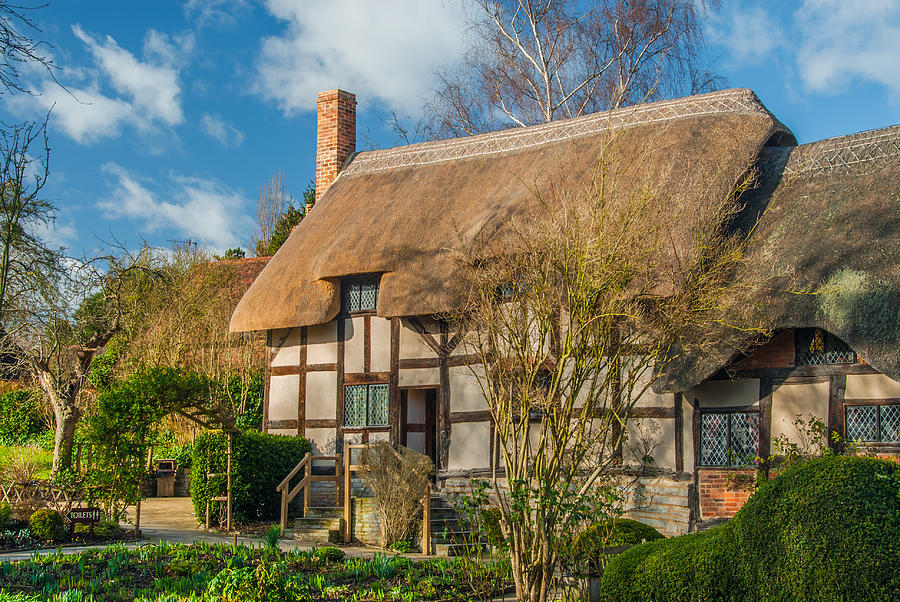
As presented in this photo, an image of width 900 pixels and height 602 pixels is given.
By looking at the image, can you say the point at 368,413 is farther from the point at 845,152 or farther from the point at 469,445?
the point at 845,152

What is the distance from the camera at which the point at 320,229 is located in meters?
14.7

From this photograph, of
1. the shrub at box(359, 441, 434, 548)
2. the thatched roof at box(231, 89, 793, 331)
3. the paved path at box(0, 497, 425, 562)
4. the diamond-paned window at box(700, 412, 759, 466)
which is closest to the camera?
the paved path at box(0, 497, 425, 562)

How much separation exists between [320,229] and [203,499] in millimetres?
4743

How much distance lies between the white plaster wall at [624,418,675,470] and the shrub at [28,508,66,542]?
6.74 meters

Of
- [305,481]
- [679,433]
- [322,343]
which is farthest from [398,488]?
[322,343]

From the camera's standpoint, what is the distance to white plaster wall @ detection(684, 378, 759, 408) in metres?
9.99

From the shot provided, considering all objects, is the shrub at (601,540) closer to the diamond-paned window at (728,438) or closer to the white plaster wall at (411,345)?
the diamond-paned window at (728,438)

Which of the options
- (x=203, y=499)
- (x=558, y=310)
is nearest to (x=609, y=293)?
(x=558, y=310)

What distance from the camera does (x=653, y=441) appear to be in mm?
10656

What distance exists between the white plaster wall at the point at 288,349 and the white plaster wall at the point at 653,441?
5.72 m

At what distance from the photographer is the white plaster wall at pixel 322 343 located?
45.2 ft

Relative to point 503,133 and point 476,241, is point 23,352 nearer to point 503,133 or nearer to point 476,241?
point 476,241

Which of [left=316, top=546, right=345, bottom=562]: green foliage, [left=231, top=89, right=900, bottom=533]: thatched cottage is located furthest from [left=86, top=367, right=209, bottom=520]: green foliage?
[left=316, top=546, right=345, bottom=562]: green foliage

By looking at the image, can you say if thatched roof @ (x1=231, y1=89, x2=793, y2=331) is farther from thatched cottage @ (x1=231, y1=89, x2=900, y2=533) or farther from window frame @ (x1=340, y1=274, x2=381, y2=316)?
window frame @ (x1=340, y1=274, x2=381, y2=316)
